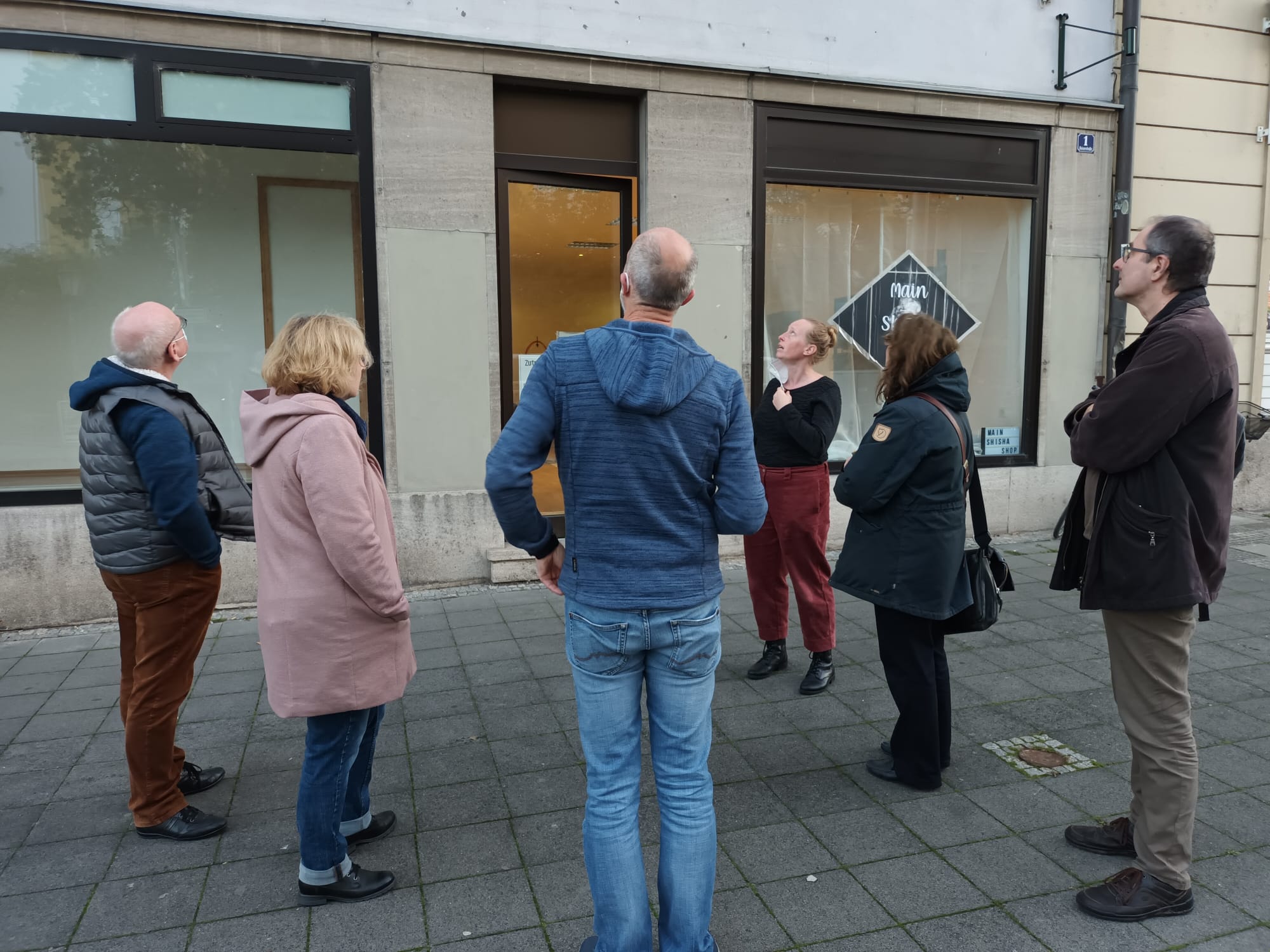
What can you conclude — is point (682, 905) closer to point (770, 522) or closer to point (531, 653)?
point (770, 522)

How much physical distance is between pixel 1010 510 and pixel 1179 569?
18.5ft

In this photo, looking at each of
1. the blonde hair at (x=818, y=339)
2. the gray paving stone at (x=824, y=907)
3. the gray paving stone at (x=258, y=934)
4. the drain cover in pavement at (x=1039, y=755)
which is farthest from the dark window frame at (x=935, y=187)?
the gray paving stone at (x=258, y=934)

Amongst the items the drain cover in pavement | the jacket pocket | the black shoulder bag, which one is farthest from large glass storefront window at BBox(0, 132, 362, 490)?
the drain cover in pavement

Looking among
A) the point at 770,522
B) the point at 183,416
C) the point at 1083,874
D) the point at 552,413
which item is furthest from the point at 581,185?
the point at 1083,874

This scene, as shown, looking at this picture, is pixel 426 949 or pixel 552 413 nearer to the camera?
pixel 552 413

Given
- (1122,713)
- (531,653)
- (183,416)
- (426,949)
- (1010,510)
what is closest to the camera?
(426,949)

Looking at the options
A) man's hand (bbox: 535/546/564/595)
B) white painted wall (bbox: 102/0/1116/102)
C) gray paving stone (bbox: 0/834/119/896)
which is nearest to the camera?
man's hand (bbox: 535/546/564/595)

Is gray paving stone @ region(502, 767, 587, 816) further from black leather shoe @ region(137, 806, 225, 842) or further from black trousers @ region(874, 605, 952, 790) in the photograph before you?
black trousers @ region(874, 605, 952, 790)

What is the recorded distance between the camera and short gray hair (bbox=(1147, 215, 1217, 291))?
2.75 m

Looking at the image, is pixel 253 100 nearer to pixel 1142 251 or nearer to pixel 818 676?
pixel 818 676

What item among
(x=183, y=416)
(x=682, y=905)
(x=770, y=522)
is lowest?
(x=682, y=905)

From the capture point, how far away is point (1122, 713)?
2920mm

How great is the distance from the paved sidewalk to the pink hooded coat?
2.40 ft

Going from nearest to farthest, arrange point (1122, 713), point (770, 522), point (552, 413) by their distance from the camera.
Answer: point (552, 413)
point (1122, 713)
point (770, 522)
